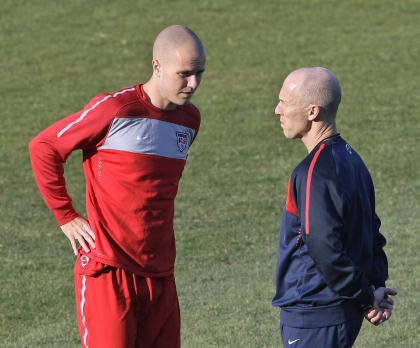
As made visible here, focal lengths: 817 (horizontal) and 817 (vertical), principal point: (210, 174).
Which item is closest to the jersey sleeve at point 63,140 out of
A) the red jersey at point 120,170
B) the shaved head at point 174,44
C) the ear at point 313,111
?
the red jersey at point 120,170

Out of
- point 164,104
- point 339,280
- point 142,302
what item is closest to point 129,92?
point 164,104

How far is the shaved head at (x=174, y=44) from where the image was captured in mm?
4949

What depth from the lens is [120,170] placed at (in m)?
4.95

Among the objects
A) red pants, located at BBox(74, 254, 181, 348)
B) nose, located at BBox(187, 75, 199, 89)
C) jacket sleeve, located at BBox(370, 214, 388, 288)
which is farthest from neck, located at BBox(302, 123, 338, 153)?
red pants, located at BBox(74, 254, 181, 348)

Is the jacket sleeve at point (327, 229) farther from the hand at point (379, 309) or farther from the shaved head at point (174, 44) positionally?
the shaved head at point (174, 44)

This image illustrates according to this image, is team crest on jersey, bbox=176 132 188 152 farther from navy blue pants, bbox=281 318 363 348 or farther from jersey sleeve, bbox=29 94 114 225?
navy blue pants, bbox=281 318 363 348

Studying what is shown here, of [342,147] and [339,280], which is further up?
[342,147]

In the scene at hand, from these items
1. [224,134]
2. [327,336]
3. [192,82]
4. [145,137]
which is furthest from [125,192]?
[224,134]

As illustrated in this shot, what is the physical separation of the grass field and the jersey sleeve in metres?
2.84

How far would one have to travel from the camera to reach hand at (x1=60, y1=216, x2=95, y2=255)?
196 inches

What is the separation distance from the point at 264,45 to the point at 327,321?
15.1m

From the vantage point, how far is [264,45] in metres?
19.1

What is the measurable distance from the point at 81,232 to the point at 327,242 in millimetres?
1581

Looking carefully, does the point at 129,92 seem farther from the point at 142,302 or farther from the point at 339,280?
the point at 339,280
